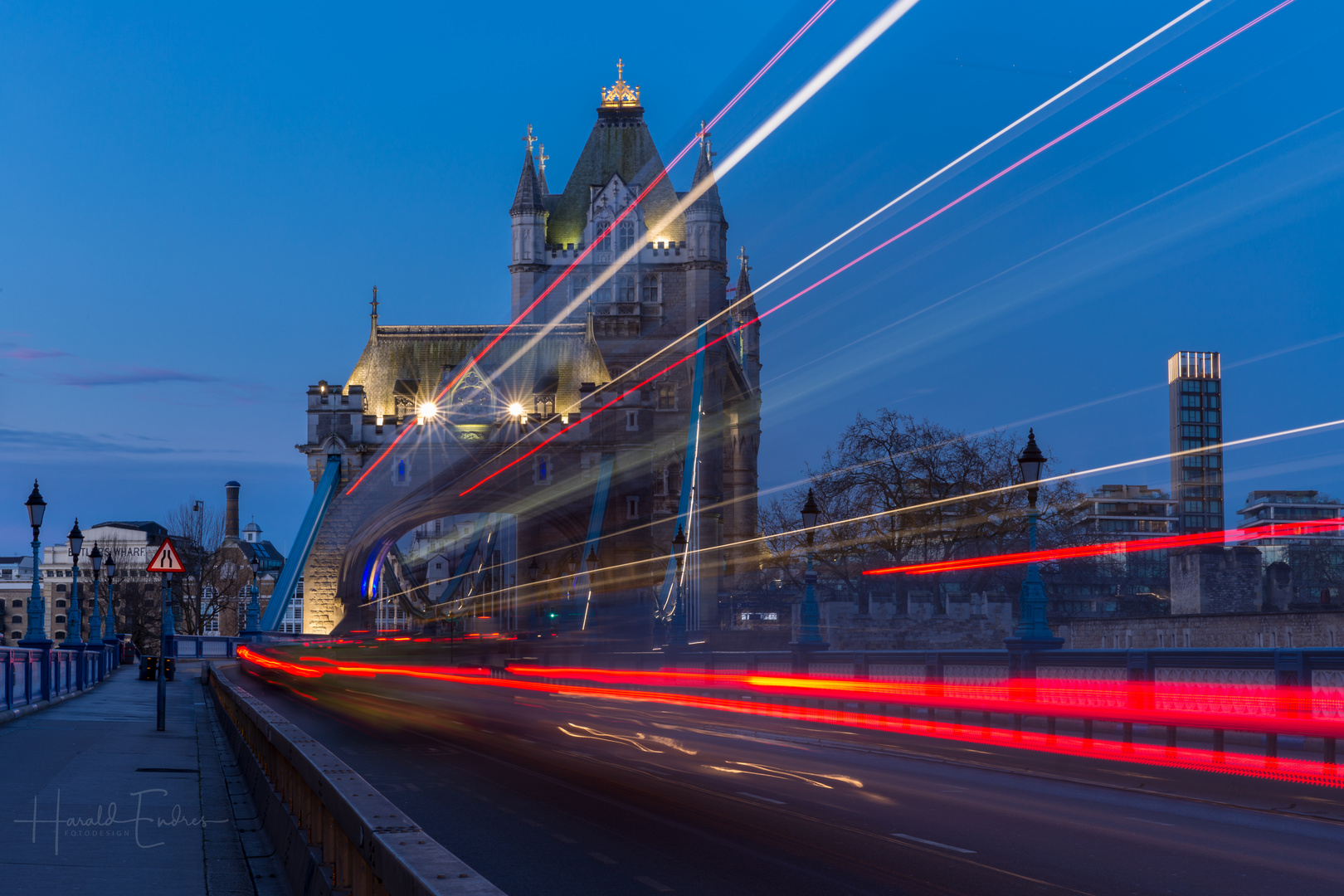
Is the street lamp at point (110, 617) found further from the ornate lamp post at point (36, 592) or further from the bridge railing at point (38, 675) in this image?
the ornate lamp post at point (36, 592)

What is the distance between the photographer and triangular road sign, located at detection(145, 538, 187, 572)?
18797 mm

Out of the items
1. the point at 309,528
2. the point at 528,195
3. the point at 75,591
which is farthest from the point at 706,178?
the point at 75,591

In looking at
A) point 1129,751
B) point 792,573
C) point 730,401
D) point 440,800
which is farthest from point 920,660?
point 730,401

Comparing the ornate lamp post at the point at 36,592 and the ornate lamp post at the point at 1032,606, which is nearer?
the ornate lamp post at the point at 1032,606

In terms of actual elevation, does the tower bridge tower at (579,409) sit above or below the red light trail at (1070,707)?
above

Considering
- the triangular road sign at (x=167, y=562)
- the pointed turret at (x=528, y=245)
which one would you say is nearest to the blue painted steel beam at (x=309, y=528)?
the pointed turret at (x=528, y=245)

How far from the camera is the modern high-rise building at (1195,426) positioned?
527 ft

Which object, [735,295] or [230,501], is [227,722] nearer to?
[735,295]

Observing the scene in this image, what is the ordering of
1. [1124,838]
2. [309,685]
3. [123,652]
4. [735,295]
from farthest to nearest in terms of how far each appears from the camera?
[735,295], [123,652], [309,685], [1124,838]

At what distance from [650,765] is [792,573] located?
73.6 m

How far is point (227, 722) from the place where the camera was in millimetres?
19016

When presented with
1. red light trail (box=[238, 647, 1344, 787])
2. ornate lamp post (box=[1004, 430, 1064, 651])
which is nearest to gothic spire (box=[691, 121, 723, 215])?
red light trail (box=[238, 647, 1344, 787])

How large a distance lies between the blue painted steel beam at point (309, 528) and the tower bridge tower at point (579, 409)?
426mm

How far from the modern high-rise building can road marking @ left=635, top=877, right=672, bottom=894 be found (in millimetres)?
162569
